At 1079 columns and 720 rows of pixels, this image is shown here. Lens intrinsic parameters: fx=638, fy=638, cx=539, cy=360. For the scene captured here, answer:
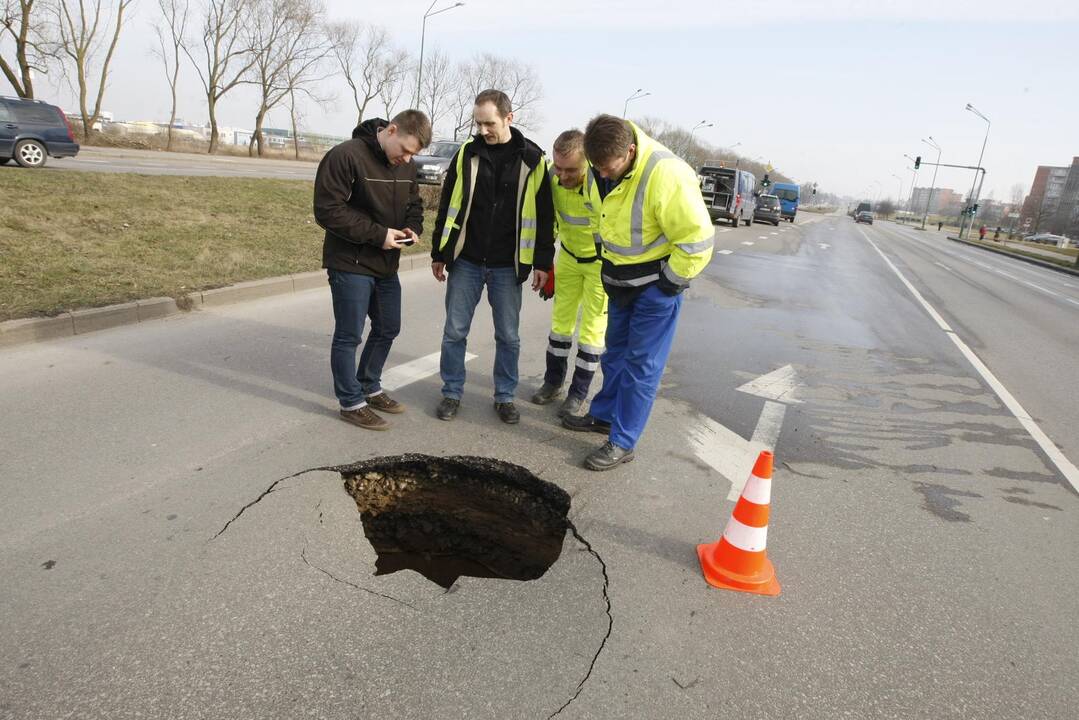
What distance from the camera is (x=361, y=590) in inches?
103

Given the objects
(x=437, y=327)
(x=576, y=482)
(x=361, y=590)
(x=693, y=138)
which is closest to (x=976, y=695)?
(x=576, y=482)

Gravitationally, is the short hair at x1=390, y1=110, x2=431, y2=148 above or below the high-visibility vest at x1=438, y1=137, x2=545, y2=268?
above

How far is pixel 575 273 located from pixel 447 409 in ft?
4.32

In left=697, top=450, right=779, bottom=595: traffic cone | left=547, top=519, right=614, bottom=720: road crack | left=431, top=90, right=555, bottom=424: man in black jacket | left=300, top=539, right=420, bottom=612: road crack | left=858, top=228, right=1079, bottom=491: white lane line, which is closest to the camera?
left=547, top=519, right=614, bottom=720: road crack

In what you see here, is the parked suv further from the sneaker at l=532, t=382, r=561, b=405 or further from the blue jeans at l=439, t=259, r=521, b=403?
the sneaker at l=532, t=382, r=561, b=405

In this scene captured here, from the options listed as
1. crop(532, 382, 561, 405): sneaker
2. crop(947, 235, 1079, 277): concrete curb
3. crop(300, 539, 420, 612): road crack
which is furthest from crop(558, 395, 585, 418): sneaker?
crop(947, 235, 1079, 277): concrete curb

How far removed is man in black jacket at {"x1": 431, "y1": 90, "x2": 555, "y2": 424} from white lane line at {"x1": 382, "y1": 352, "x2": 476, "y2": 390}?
74 centimetres

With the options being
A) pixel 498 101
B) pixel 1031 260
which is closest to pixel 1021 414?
pixel 498 101

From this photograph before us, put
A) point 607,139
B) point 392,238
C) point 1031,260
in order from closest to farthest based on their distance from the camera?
point 607,139 → point 392,238 → point 1031,260

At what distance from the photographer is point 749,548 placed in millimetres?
2844

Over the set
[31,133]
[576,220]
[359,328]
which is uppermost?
[31,133]

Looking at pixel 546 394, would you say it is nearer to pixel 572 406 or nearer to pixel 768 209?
pixel 572 406

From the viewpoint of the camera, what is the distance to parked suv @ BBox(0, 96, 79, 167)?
41.6 feet

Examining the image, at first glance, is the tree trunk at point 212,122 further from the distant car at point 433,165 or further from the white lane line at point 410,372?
the white lane line at point 410,372
